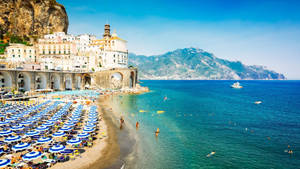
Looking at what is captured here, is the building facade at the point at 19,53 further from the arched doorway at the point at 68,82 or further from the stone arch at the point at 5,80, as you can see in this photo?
the stone arch at the point at 5,80

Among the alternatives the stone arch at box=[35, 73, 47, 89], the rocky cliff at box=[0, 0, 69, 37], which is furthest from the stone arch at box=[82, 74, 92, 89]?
the rocky cliff at box=[0, 0, 69, 37]

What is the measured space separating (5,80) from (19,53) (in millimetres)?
33893

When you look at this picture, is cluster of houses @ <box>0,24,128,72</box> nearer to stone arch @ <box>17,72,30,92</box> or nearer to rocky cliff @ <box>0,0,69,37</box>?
rocky cliff @ <box>0,0,69,37</box>

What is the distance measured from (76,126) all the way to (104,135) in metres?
6.50

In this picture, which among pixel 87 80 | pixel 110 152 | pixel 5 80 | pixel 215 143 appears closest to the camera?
pixel 110 152

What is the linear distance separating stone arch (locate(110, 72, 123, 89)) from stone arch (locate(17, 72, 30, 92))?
4280 centimetres

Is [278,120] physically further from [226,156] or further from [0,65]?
[0,65]

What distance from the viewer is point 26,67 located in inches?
3132

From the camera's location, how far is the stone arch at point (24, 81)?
73688 millimetres

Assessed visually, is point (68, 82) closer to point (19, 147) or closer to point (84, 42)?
point (84, 42)

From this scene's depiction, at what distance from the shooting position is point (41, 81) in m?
83.1

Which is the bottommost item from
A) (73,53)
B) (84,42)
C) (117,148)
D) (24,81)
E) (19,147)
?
(117,148)

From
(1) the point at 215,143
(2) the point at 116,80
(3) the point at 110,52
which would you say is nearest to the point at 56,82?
(2) the point at 116,80

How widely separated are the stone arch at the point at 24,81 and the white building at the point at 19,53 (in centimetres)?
2016
